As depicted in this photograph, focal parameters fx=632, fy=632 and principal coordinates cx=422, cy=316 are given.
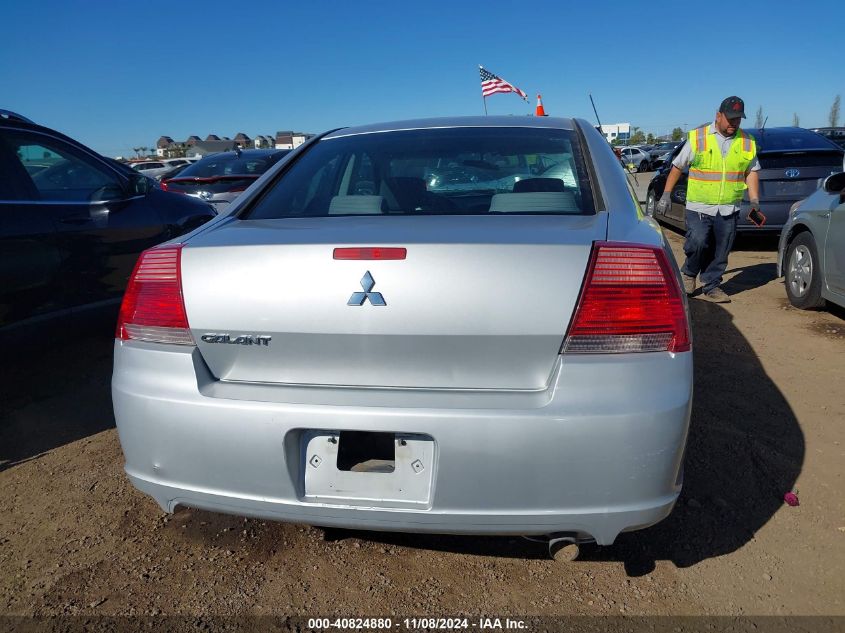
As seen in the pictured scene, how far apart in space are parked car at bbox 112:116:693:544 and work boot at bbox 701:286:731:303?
430 cm

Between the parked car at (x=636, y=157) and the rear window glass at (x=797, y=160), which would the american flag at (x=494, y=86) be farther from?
the parked car at (x=636, y=157)

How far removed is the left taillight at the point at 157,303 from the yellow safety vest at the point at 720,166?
15.9 feet

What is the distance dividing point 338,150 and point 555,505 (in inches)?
71.2

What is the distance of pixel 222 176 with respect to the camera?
7.89 meters

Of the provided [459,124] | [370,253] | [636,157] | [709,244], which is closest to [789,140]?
[709,244]

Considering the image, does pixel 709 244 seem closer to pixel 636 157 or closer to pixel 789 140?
pixel 789 140

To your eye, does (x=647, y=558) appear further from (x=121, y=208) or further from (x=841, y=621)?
(x=121, y=208)

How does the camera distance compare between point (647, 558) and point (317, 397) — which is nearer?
point (317, 397)

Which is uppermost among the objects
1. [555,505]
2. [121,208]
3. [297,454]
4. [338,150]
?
[338,150]

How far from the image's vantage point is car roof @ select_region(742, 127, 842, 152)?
7.47m

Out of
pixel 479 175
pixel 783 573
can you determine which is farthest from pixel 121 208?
pixel 783 573

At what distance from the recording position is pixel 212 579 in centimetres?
221

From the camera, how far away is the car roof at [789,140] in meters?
7.47

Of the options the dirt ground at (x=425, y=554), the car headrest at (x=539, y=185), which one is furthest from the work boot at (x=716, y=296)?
the car headrest at (x=539, y=185)
